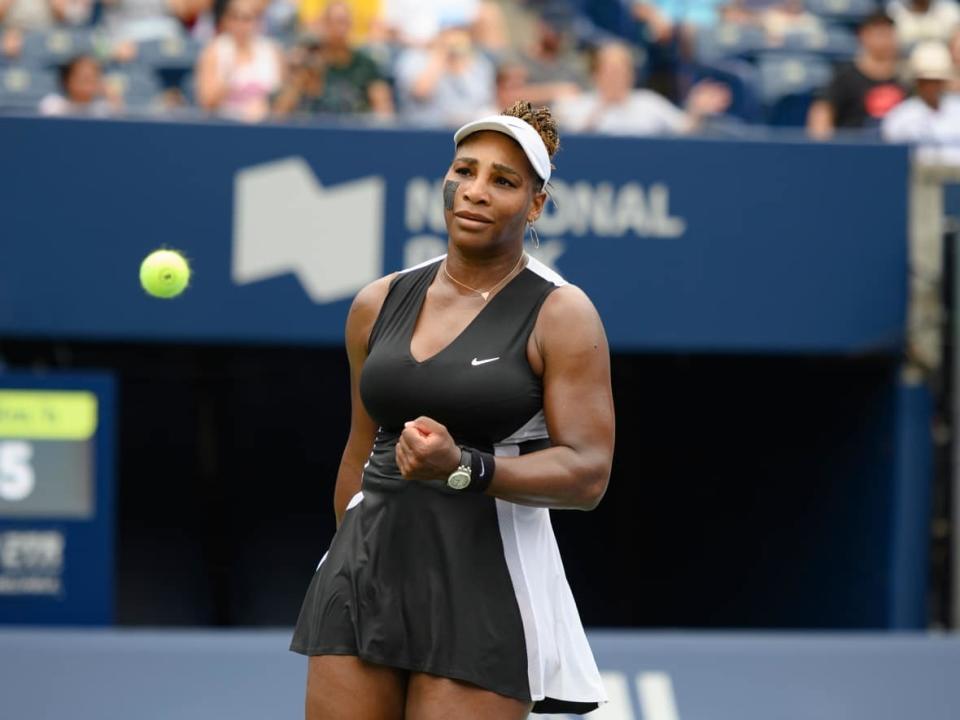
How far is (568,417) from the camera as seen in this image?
329 centimetres

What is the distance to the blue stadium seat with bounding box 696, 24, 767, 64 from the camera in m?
11.4

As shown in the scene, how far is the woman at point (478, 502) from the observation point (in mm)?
3287

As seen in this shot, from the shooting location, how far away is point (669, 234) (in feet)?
26.4

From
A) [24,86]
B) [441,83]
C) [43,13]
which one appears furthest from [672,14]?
[24,86]

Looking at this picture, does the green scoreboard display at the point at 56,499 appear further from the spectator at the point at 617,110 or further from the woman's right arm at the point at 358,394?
the woman's right arm at the point at 358,394

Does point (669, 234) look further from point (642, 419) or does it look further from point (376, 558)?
point (376, 558)

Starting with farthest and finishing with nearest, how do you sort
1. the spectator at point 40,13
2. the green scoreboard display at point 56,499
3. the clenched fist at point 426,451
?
the spectator at point 40,13
the green scoreboard display at point 56,499
the clenched fist at point 426,451

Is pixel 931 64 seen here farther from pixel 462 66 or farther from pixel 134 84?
pixel 134 84

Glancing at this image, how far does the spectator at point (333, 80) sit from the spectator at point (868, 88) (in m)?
2.47

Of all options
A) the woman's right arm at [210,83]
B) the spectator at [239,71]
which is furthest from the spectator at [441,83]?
the woman's right arm at [210,83]

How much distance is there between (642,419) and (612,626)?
135 cm

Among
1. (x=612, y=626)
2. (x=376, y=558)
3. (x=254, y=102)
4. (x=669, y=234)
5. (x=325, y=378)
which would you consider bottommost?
(x=612, y=626)

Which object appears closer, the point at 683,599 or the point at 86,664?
the point at 86,664

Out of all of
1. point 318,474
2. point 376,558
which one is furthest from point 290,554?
Result: point 376,558
